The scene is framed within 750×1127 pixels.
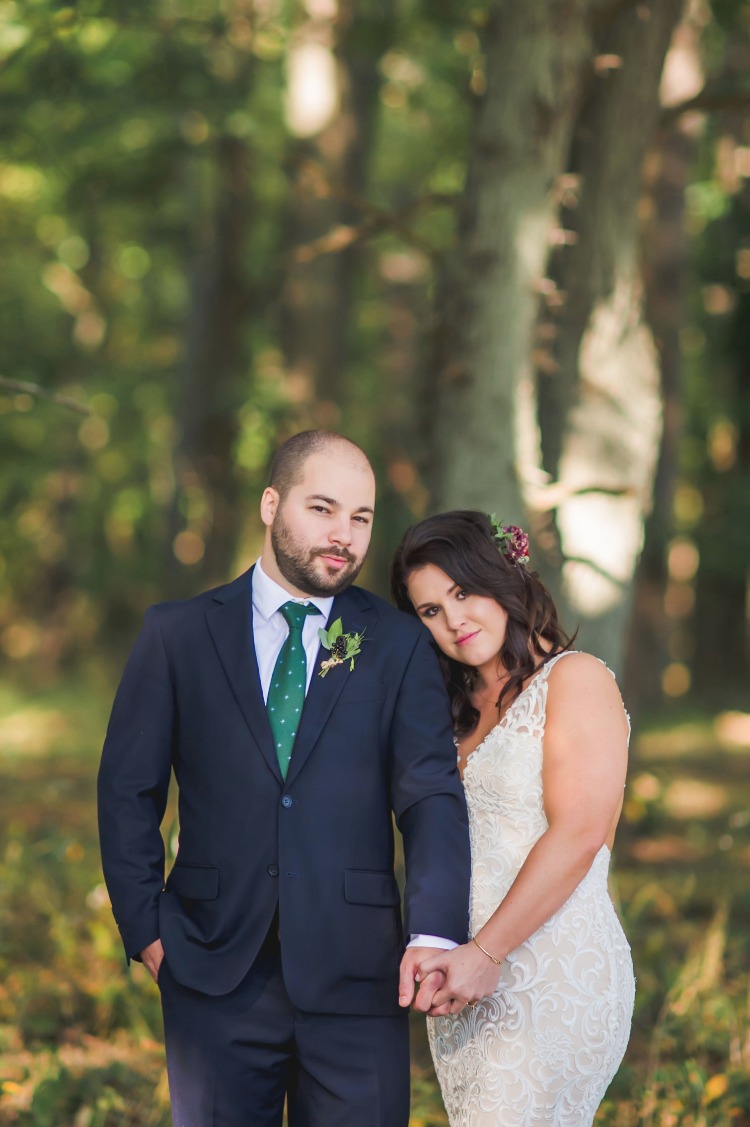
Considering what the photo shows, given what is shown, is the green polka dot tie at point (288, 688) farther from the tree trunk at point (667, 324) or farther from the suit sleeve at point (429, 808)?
the tree trunk at point (667, 324)

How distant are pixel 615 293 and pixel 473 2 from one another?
126 inches

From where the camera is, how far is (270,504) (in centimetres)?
324

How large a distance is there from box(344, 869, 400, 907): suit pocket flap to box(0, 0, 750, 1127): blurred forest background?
1913mm

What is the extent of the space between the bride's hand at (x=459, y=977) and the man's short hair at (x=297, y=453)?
1.14 m

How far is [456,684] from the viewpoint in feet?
11.6

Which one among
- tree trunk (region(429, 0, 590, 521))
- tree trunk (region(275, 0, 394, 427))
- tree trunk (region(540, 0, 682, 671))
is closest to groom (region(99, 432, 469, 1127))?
tree trunk (region(429, 0, 590, 521))

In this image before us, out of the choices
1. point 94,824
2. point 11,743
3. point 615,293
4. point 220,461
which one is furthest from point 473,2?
point 11,743

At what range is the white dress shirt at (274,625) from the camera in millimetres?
3221

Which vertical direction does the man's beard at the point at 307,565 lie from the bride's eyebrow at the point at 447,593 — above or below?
above

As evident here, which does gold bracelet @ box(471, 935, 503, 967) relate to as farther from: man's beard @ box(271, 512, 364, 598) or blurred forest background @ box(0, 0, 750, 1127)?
blurred forest background @ box(0, 0, 750, 1127)

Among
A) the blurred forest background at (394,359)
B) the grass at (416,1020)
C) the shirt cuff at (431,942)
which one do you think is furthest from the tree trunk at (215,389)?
the shirt cuff at (431,942)

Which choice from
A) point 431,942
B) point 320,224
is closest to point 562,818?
point 431,942

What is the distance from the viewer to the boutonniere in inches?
123

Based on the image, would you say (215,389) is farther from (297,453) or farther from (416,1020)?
(297,453)
